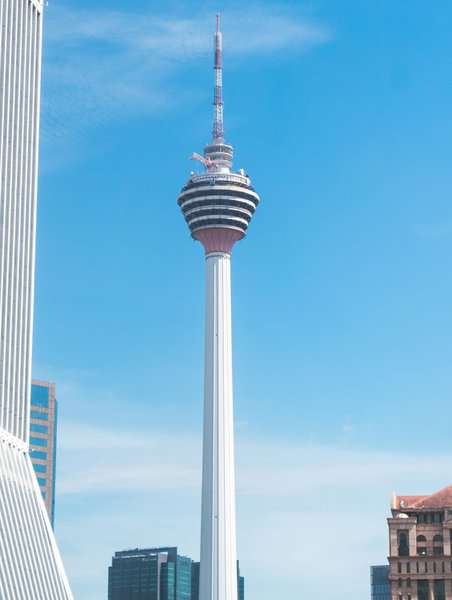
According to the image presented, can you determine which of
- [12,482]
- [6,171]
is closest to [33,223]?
[6,171]

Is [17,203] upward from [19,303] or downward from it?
upward

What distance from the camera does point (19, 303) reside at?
154 metres

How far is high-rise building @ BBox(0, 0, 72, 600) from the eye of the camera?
141 m

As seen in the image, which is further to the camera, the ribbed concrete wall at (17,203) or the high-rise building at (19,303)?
the ribbed concrete wall at (17,203)

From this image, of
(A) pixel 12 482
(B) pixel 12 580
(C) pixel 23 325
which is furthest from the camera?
(C) pixel 23 325

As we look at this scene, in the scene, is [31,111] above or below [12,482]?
above

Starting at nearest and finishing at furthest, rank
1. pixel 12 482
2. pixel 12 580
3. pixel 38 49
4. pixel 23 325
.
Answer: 1. pixel 12 580
2. pixel 12 482
3. pixel 23 325
4. pixel 38 49

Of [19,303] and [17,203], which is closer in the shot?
[19,303]

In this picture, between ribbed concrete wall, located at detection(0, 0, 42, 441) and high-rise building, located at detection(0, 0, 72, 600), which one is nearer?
high-rise building, located at detection(0, 0, 72, 600)

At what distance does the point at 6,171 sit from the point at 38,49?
2274cm

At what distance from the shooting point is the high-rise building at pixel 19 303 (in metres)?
141

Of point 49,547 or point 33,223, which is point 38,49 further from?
point 49,547

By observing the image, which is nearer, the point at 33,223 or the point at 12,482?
the point at 12,482

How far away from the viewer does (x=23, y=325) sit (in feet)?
507
